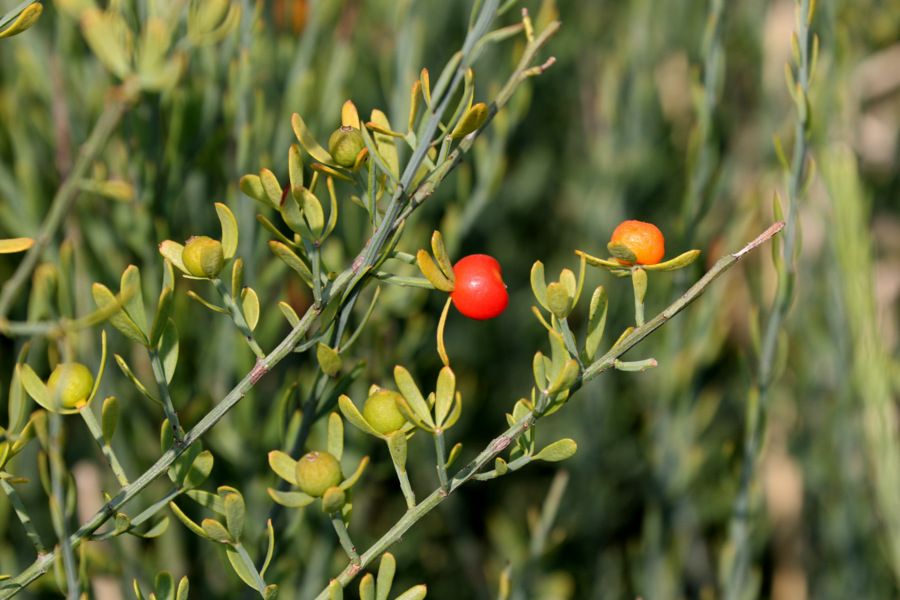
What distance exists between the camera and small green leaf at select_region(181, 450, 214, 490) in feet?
0.98

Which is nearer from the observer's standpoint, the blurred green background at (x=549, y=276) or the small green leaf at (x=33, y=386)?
the small green leaf at (x=33, y=386)

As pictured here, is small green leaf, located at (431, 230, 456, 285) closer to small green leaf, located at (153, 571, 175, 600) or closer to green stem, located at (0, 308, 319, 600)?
green stem, located at (0, 308, 319, 600)

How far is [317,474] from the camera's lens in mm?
265

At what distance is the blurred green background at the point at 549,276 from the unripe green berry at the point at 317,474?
16 centimetres

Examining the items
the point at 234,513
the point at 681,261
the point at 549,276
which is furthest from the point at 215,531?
the point at 549,276

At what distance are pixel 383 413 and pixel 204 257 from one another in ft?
0.30

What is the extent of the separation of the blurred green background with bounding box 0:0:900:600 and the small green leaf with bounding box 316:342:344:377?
16cm

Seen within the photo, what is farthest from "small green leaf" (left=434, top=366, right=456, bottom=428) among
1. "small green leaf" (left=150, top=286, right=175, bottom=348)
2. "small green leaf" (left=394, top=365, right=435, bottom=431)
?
"small green leaf" (left=150, top=286, right=175, bottom=348)

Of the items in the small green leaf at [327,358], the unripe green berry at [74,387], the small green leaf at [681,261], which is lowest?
the small green leaf at [327,358]

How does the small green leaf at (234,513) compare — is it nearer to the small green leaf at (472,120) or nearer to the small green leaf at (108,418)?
the small green leaf at (108,418)

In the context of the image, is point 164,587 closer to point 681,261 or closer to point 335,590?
point 335,590

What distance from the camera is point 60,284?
0.37m

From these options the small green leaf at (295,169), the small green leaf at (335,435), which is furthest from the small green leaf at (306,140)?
the small green leaf at (335,435)

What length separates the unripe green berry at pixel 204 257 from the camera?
27 centimetres
